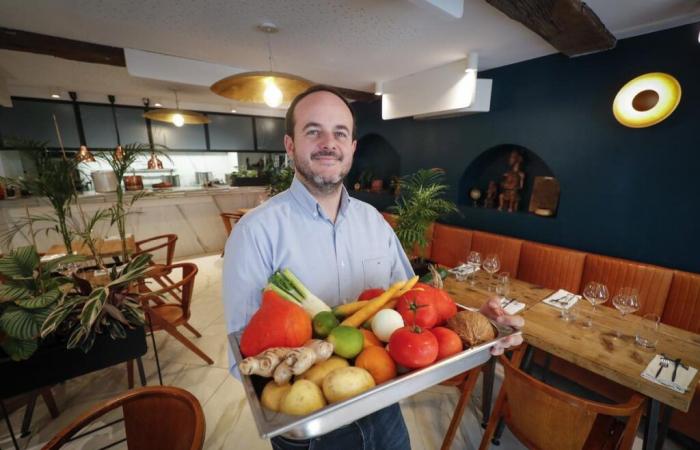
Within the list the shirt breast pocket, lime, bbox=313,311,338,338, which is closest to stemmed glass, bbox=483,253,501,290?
the shirt breast pocket

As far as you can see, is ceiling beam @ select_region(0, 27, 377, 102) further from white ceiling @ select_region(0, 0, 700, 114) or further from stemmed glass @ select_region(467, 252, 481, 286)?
stemmed glass @ select_region(467, 252, 481, 286)

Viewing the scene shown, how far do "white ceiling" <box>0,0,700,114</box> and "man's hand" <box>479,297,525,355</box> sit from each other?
160 centimetres

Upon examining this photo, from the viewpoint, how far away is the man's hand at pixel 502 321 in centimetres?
62

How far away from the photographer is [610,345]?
136 cm

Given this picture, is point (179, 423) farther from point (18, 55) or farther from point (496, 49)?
point (18, 55)

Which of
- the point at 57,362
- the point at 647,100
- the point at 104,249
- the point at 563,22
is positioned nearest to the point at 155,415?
the point at 57,362

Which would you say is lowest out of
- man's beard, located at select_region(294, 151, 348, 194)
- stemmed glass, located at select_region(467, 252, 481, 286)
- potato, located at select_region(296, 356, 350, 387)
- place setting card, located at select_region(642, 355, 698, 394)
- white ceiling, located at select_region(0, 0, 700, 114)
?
place setting card, located at select_region(642, 355, 698, 394)

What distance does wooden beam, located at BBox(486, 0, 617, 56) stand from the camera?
59.9 inches

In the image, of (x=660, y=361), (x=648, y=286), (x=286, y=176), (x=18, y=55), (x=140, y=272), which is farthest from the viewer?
(x=286, y=176)

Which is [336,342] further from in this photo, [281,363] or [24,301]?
[24,301]

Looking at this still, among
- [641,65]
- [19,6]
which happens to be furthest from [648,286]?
[19,6]

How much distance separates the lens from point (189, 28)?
6.75 ft

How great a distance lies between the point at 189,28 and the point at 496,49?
2.46 metres

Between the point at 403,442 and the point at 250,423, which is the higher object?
the point at 403,442
